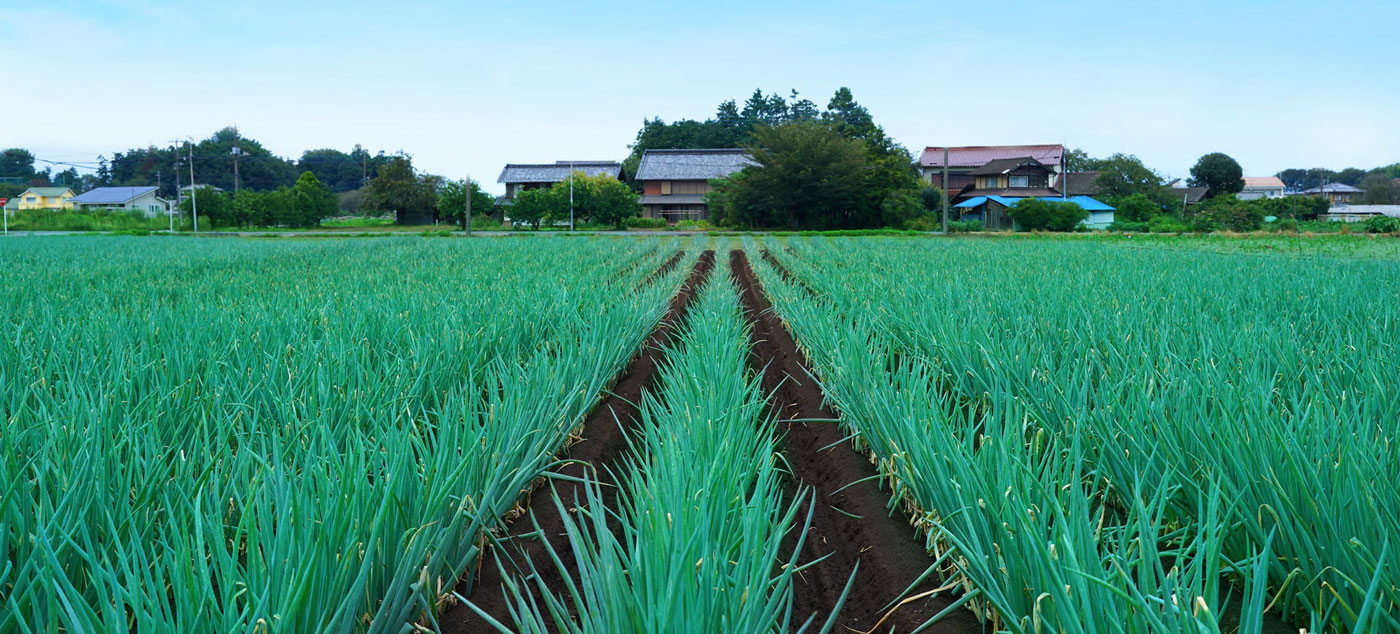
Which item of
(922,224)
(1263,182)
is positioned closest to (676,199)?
(922,224)

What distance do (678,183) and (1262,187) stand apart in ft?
221

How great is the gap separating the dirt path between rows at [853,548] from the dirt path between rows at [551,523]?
590mm

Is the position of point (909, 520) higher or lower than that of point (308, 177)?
lower

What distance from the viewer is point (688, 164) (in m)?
45.8

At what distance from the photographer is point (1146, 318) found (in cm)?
397

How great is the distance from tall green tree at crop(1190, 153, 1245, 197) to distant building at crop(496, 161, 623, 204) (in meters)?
31.8

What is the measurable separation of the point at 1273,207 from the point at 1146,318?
36.6 metres

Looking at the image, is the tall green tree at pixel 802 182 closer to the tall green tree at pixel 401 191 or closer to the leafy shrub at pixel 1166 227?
the leafy shrub at pixel 1166 227

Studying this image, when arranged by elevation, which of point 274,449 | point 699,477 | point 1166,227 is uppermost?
point 1166,227

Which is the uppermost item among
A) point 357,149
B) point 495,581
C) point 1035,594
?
point 357,149

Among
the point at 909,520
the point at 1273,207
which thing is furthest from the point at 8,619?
the point at 1273,207

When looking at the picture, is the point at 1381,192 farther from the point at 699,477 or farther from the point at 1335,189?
the point at 699,477

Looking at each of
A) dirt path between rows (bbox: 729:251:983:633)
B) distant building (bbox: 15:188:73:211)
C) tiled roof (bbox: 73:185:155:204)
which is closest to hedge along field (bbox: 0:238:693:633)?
dirt path between rows (bbox: 729:251:983:633)

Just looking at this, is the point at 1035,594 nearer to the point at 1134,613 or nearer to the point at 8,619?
the point at 1134,613
